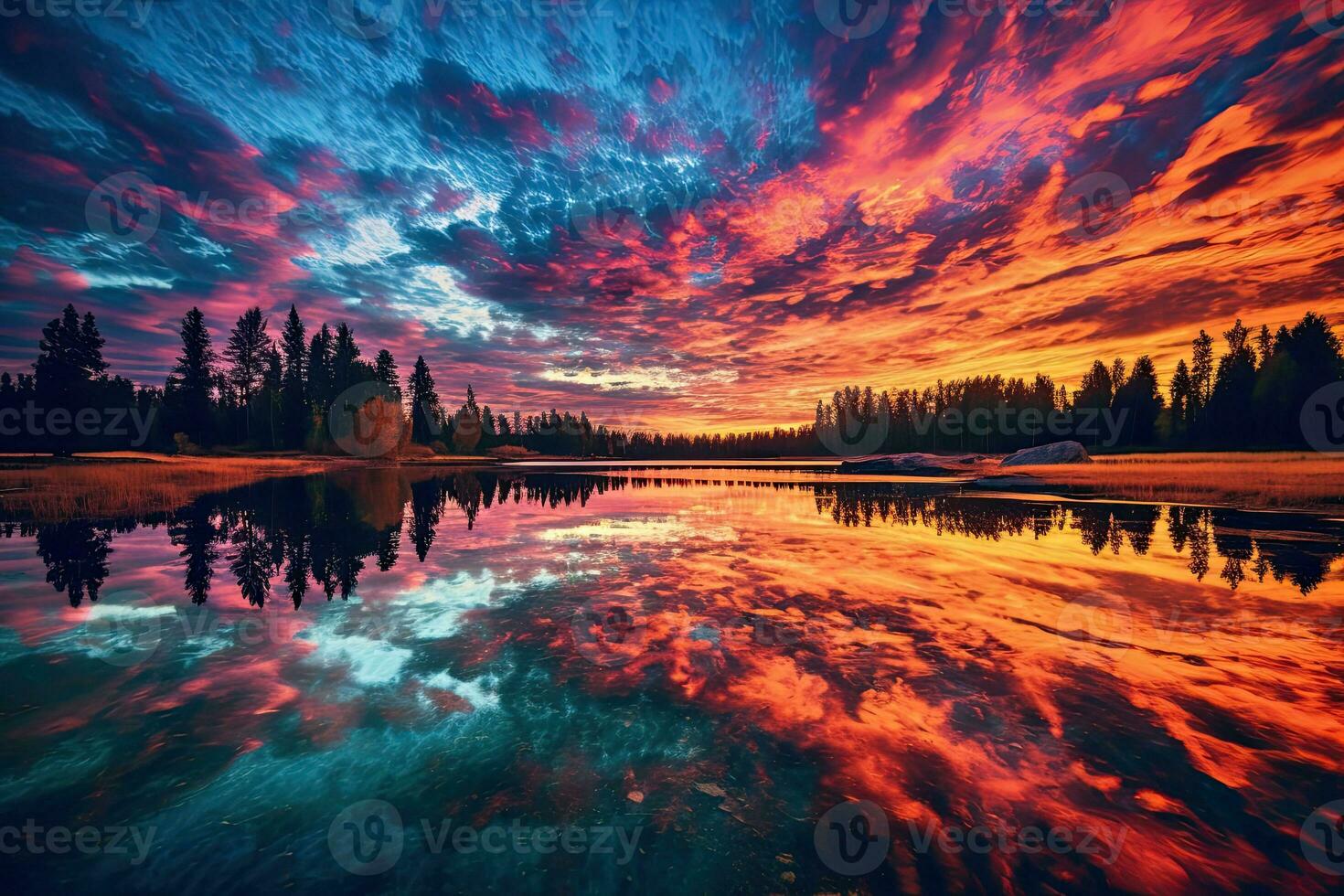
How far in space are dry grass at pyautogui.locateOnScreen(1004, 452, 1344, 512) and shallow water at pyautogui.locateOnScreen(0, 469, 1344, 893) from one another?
1462 centimetres

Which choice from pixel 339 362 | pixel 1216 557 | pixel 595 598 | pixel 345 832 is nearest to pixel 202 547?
pixel 595 598

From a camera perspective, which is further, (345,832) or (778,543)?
(778,543)

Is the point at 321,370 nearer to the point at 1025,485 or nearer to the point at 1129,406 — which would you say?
the point at 1025,485

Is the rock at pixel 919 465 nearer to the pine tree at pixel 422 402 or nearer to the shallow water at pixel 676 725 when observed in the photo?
the shallow water at pixel 676 725

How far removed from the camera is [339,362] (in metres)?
71.9

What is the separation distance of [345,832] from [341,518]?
60.5 ft

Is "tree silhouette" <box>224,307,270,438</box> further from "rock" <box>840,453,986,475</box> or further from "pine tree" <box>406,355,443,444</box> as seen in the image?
"rock" <box>840,453,986,475</box>

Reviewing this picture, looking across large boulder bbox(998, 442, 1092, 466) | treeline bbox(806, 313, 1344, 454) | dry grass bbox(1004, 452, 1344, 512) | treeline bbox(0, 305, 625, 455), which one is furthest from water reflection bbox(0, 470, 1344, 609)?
treeline bbox(806, 313, 1344, 454)

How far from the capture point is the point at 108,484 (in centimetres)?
2558

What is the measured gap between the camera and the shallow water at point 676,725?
3307 millimetres

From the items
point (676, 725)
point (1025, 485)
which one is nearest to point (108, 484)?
point (676, 725)

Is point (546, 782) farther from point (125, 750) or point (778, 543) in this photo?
point (778, 543)

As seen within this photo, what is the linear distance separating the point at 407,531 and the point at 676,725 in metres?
15.1

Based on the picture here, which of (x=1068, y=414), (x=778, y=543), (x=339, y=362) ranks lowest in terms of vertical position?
(x=778, y=543)
